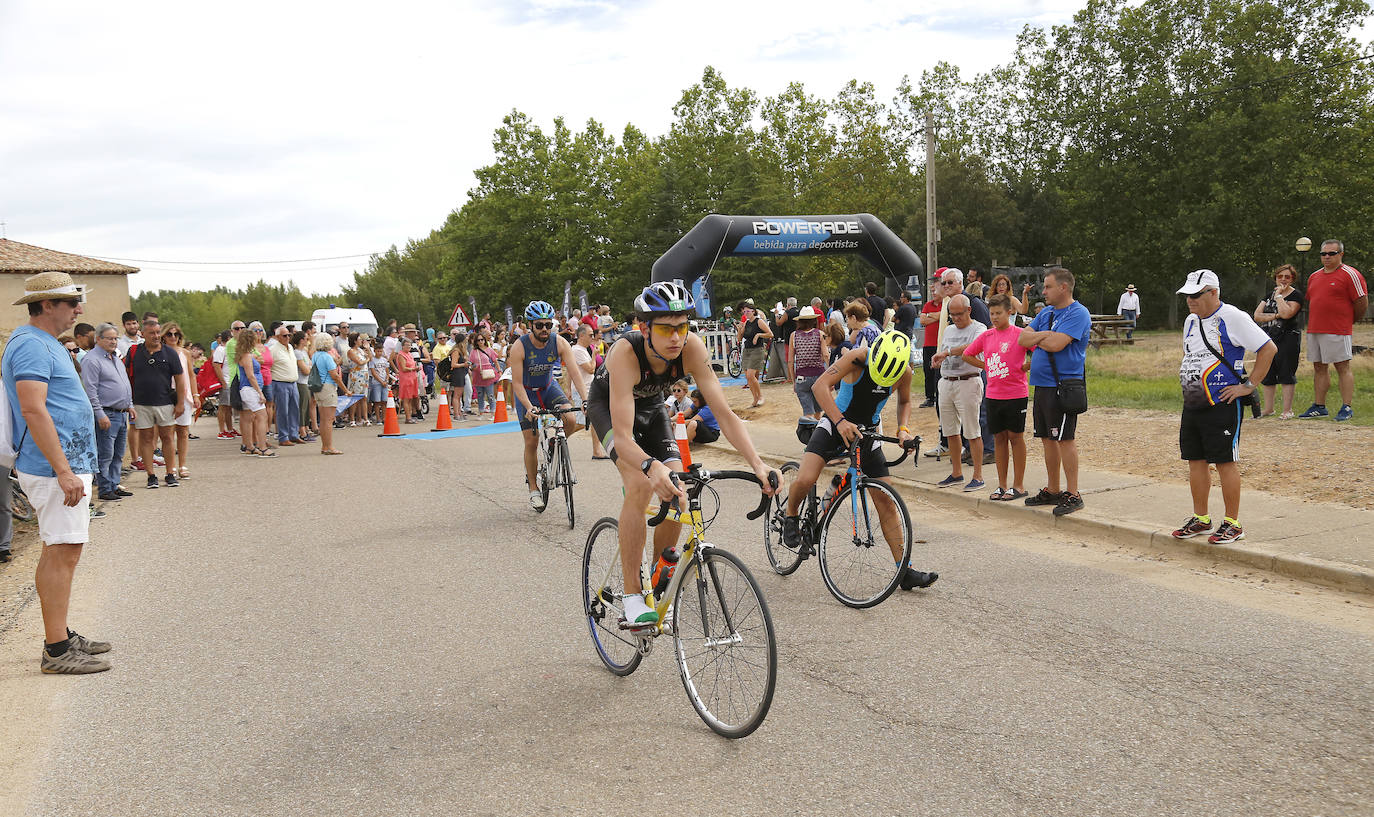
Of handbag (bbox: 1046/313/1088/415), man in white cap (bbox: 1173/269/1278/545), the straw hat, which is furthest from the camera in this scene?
handbag (bbox: 1046/313/1088/415)

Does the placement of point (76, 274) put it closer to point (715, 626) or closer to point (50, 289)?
point (50, 289)

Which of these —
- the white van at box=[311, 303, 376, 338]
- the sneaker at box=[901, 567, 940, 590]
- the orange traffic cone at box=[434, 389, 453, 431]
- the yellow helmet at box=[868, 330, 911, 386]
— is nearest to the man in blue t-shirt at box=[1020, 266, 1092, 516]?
the sneaker at box=[901, 567, 940, 590]

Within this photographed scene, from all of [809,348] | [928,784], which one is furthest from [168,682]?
[809,348]

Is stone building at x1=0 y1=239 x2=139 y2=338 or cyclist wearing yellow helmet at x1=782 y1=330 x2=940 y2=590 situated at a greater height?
stone building at x1=0 y1=239 x2=139 y2=338

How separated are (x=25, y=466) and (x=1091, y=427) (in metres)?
11.6

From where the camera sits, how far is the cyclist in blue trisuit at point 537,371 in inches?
366

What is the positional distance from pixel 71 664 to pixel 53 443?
4.20 ft

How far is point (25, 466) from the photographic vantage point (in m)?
5.34

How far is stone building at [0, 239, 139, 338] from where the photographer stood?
4159 cm

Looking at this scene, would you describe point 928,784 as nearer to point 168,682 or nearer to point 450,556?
point 168,682

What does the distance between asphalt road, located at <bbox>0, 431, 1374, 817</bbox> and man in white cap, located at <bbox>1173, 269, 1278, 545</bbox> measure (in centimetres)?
73

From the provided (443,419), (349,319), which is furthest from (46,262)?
(443,419)

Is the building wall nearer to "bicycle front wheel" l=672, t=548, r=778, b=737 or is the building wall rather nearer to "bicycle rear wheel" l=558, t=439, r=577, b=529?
"bicycle rear wheel" l=558, t=439, r=577, b=529

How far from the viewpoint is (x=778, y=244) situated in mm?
25516
